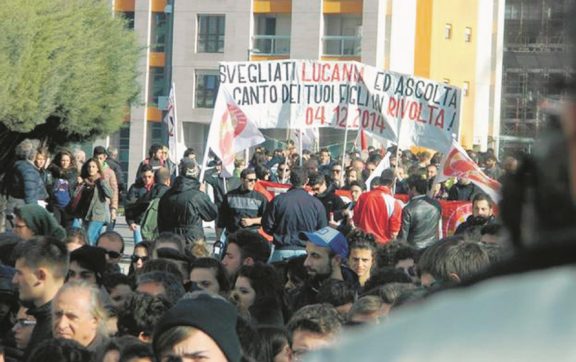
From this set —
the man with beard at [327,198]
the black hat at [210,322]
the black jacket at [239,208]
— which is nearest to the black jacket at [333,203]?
the man with beard at [327,198]

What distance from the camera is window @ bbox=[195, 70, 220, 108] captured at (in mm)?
59500

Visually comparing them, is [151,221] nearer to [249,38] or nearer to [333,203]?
[333,203]

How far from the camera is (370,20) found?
56.7m

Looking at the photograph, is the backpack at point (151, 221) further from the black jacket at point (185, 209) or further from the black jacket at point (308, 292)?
the black jacket at point (308, 292)

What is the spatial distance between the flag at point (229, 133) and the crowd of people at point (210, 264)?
0.66 m

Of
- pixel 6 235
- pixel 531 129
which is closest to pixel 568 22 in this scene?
pixel 531 129

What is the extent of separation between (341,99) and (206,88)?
38.7 metres

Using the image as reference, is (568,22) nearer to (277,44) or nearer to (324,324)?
(324,324)

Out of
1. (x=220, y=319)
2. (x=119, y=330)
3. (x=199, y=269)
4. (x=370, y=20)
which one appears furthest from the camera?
(x=370, y=20)

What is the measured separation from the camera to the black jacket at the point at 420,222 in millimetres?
13523

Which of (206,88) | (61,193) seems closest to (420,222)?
(61,193)

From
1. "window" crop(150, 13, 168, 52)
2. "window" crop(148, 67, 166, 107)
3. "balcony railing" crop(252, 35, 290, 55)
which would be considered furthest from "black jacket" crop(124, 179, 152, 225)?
"window" crop(148, 67, 166, 107)

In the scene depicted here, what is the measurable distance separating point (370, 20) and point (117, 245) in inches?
1816

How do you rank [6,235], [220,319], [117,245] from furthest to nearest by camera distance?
[117,245]
[6,235]
[220,319]
